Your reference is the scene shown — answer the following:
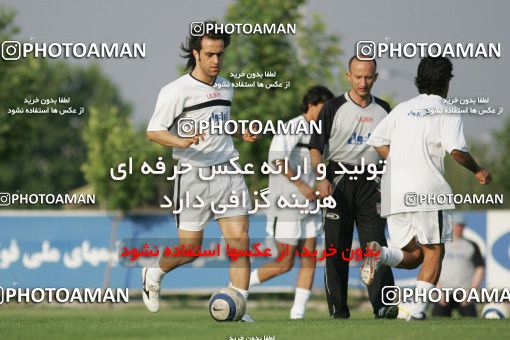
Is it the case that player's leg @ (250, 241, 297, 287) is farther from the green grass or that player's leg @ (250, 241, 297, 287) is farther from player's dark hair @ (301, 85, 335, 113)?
the green grass

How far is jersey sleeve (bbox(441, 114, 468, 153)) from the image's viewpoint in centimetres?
973

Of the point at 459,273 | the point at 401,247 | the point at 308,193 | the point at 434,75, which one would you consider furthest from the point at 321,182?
the point at 459,273

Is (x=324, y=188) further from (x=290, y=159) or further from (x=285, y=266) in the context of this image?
(x=285, y=266)

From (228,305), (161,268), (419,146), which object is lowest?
(228,305)

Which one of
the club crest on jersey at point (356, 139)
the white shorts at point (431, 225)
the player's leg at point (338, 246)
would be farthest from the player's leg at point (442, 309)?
the white shorts at point (431, 225)

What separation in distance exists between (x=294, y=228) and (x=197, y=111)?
398 cm

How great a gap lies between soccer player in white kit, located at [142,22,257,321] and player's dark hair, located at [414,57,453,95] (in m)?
1.62

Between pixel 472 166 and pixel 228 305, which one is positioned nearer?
pixel 472 166

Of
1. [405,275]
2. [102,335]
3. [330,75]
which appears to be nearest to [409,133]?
[102,335]

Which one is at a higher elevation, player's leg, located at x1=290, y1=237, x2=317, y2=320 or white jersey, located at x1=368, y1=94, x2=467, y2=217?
white jersey, located at x1=368, y1=94, x2=467, y2=217

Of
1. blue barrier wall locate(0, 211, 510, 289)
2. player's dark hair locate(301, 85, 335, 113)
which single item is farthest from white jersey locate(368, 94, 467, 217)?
blue barrier wall locate(0, 211, 510, 289)

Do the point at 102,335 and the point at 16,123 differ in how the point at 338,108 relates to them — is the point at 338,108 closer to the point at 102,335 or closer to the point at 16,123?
the point at 102,335

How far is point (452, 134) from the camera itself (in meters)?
9.74

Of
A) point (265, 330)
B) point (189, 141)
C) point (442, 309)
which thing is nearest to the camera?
point (265, 330)
